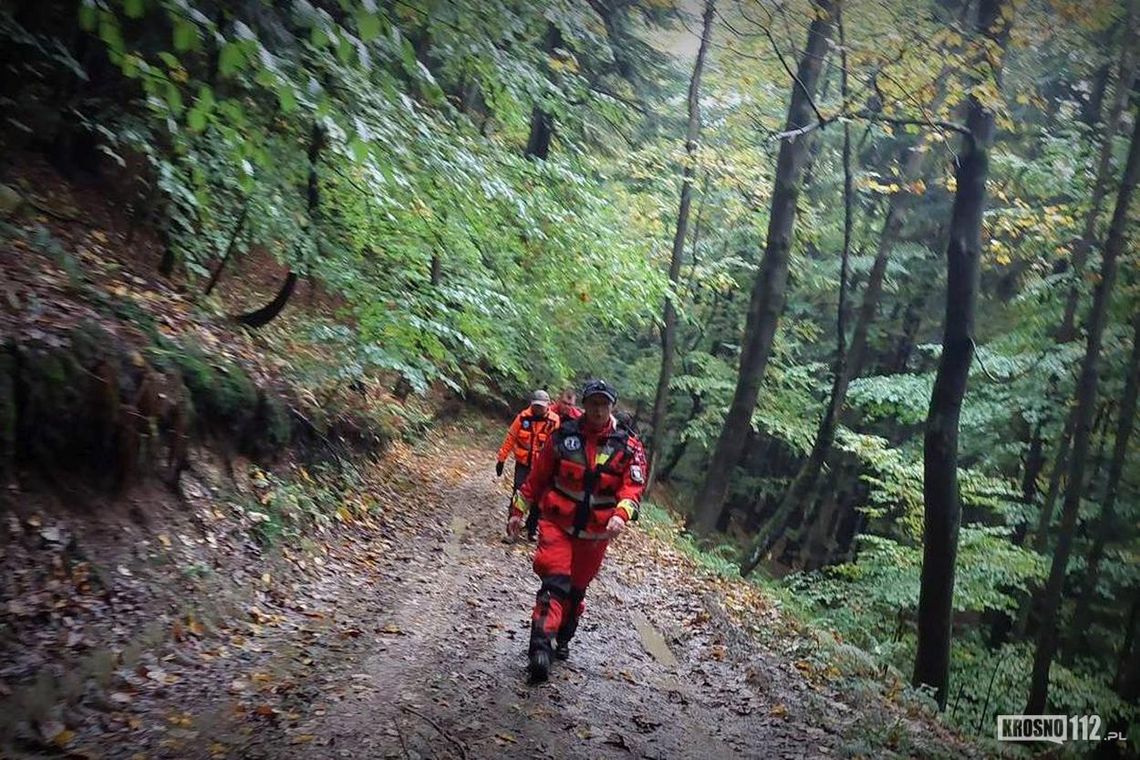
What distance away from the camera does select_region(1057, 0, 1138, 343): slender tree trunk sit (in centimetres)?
1028

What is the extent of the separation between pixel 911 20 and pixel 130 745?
12.0 metres

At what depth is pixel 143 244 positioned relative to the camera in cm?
866

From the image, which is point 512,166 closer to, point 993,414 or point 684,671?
point 684,671

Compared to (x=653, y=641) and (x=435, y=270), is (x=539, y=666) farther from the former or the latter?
(x=435, y=270)

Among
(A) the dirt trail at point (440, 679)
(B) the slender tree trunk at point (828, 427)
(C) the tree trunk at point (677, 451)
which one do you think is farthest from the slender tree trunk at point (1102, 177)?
(C) the tree trunk at point (677, 451)

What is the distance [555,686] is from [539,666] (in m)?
0.23

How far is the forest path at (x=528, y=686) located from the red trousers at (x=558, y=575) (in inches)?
15.6

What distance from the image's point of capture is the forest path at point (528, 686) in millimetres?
4469

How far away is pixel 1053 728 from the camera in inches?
402

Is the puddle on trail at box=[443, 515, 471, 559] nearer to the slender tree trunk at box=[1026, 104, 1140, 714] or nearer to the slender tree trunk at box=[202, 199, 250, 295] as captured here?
the slender tree trunk at box=[202, 199, 250, 295]

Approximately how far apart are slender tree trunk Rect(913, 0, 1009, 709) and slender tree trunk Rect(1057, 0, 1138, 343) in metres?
2.94

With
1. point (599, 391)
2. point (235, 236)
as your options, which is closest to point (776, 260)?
point (599, 391)

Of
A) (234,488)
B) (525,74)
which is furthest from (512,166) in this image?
(234,488)

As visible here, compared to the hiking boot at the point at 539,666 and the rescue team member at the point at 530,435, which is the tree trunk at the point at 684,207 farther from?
the hiking boot at the point at 539,666
